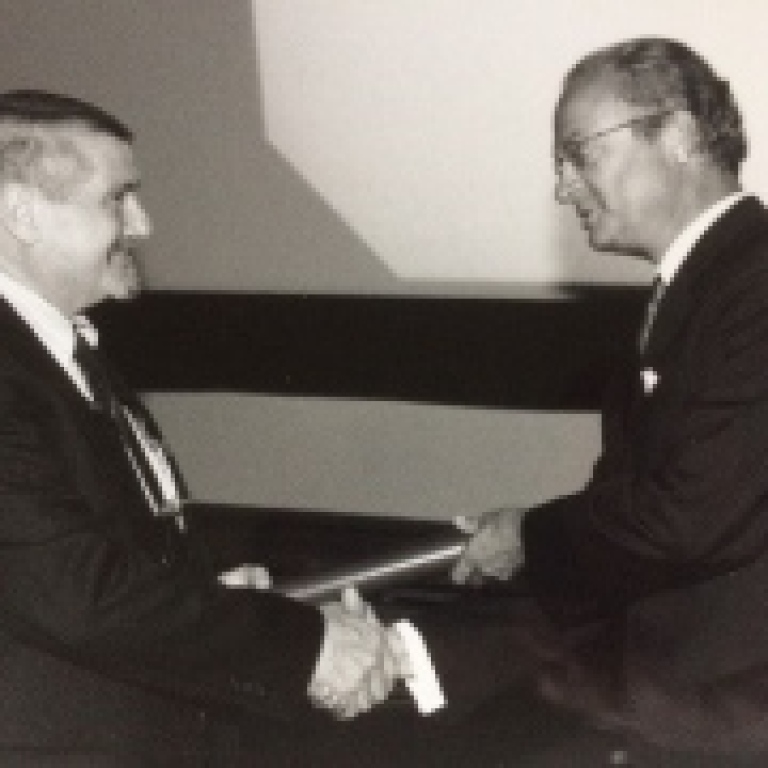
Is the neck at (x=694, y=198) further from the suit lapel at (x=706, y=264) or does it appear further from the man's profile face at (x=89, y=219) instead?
the man's profile face at (x=89, y=219)

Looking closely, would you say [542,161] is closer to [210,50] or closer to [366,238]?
[366,238]

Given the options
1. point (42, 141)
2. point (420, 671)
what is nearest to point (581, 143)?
point (42, 141)

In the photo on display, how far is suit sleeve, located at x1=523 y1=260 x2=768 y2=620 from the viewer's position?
1495mm

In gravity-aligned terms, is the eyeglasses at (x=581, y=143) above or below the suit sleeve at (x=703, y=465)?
above

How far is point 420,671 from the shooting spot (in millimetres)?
1897

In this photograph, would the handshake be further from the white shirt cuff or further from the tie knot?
the tie knot

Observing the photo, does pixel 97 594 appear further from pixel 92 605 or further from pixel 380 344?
pixel 380 344

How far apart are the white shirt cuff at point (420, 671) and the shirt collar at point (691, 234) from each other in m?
0.66

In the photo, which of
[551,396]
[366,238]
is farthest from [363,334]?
[551,396]

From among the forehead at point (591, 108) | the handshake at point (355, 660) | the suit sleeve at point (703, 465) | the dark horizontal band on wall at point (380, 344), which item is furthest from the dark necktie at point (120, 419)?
the dark horizontal band on wall at point (380, 344)

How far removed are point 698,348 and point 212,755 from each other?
793 mm

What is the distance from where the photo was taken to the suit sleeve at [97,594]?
131cm

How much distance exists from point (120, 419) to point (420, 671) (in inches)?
26.8

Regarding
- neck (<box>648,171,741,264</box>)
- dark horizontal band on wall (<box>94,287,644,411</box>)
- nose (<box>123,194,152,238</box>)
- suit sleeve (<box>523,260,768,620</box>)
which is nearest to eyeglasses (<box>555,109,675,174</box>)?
neck (<box>648,171,741,264</box>)
